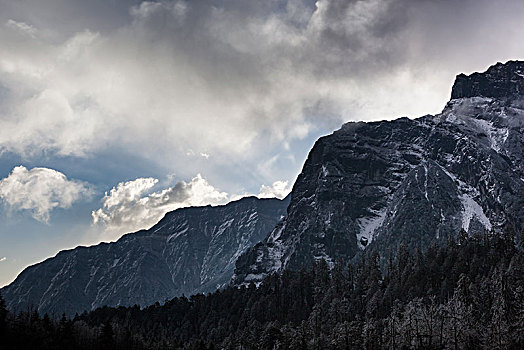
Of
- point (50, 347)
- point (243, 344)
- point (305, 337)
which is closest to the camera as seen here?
→ point (50, 347)

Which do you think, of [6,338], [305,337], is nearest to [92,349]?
[6,338]

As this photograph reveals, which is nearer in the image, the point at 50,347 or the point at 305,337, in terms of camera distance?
the point at 50,347

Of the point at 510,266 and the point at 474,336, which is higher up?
the point at 510,266

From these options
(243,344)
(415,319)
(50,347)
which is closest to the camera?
(415,319)

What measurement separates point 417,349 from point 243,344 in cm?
7428

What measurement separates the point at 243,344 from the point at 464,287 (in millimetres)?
81725

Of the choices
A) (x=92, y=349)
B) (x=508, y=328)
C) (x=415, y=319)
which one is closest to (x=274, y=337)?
(x=415, y=319)

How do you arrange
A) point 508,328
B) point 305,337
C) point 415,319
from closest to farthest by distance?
point 508,328, point 415,319, point 305,337

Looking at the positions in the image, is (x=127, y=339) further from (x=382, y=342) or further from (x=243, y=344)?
(x=382, y=342)

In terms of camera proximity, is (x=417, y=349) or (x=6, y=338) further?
(x=6, y=338)

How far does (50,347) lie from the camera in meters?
166

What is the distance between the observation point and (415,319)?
154 meters

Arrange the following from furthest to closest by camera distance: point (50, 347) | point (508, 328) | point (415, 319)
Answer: point (50, 347) < point (415, 319) < point (508, 328)

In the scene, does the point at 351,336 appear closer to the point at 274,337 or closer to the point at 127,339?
the point at 274,337
